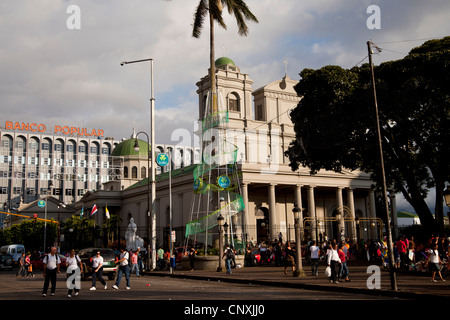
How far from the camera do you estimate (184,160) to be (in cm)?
13700

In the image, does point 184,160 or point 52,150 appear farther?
point 184,160

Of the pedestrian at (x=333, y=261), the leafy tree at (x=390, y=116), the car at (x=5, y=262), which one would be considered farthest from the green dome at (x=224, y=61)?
the pedestrian at (x=333, y=261)

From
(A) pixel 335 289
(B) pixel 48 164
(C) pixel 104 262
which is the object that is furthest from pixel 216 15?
(B) pixel 48 164

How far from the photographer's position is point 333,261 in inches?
782

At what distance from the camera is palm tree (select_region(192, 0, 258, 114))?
3228cm

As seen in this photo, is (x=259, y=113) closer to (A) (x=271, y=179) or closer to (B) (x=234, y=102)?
(B) (x=234, y=102)

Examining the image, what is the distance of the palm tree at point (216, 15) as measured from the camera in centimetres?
3228

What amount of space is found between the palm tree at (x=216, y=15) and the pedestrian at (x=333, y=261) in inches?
606

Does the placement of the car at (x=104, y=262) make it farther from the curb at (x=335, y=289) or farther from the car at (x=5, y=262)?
the car at (x=5, y=262)

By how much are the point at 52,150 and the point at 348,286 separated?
108m
